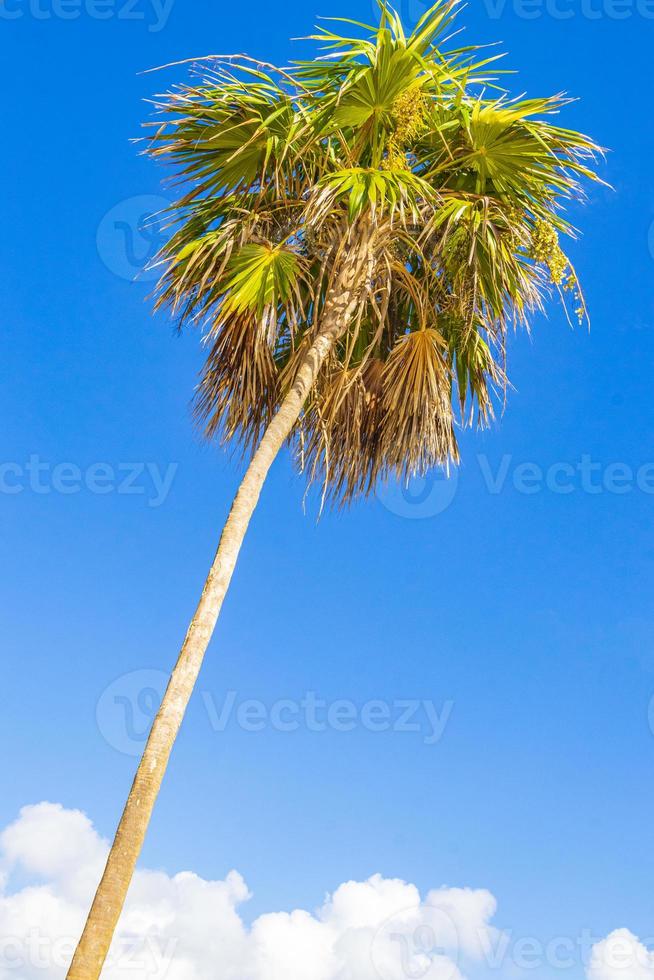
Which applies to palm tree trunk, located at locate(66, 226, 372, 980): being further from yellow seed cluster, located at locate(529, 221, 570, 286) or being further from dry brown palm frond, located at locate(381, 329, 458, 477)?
yellow seed cluster, located at locate(529, 221, 570, 286)

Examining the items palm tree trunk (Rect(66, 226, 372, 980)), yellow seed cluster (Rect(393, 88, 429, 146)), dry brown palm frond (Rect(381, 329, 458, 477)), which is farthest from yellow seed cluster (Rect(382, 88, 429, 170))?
dry brown palm frond (Rect(381, 329, 458, 477))

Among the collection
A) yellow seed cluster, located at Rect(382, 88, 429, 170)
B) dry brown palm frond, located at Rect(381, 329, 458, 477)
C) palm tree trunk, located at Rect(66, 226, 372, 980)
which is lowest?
palm tree trunk, located at Rect(66, 226, 372, 980)

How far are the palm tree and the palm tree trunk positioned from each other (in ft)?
0.08

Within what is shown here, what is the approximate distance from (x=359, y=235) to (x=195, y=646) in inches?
150

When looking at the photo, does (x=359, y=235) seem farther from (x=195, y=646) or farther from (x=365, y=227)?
(x=195, y=646)

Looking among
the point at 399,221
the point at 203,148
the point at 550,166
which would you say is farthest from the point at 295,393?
the point at 550,166

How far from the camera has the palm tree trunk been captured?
482 cm

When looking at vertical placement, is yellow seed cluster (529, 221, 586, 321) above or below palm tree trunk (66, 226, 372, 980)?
above

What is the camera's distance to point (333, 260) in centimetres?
787

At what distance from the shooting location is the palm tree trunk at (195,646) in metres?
4.82

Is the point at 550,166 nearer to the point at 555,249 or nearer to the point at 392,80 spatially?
the point at 555,249

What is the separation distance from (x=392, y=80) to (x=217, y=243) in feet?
6.37

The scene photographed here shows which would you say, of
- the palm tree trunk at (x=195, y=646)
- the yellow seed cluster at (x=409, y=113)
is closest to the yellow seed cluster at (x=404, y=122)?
the yellow seed cluster at (x=409, y=113)

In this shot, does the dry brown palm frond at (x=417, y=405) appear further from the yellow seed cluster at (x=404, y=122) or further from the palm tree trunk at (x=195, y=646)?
the yellow seed cluster at (x=404, y=122)
